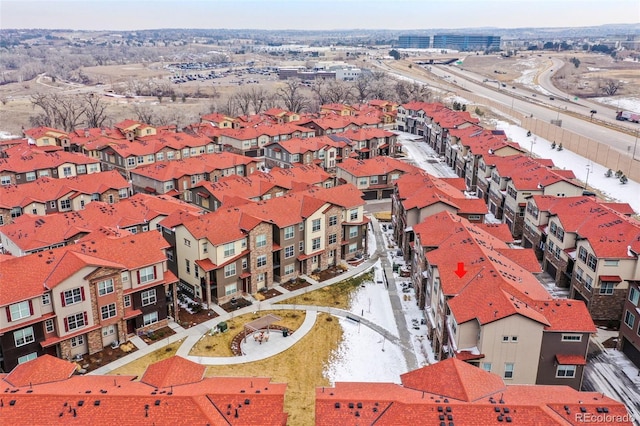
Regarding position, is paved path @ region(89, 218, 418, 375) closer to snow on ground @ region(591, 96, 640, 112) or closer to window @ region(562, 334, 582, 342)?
window @ region(562, 334, 582, 342)

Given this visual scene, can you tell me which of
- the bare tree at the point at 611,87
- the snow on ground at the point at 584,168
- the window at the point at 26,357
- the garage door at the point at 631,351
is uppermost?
the bare tree at the point at 611,87

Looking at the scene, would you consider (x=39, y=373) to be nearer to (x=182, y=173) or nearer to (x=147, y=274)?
(x=147, y=274)

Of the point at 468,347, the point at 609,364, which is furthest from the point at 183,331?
the point at 609,364

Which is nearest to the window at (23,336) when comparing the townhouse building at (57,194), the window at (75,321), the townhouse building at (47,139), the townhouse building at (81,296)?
the townhouse building at (81,296)

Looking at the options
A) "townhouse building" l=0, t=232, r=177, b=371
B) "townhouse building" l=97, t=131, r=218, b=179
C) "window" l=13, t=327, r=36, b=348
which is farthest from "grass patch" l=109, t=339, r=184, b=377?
"townhouse building" l=97, t=131, r=218, b=179

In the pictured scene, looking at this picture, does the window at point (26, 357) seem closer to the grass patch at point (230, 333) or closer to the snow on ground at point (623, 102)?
the grass patch at point (230, 333)

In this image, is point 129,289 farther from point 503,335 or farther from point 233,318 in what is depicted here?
point 503,335

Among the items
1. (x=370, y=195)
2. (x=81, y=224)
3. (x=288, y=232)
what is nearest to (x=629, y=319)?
(x=288, y=232)
